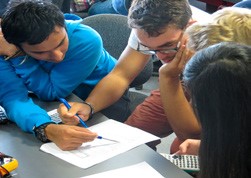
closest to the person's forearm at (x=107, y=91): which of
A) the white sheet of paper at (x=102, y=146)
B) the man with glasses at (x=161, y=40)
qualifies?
the man with glasses at (x=161, y=40)

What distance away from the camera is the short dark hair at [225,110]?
2.21 ft

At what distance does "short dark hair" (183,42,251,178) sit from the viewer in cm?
67

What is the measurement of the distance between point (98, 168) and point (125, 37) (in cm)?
94

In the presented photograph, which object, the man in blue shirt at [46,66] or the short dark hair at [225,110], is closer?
the short dark hair at [225,110]

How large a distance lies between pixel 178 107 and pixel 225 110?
0.76 metres

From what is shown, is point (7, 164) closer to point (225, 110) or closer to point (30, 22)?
point (30, 22)

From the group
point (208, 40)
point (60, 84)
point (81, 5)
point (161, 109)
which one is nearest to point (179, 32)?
point (208, 40)

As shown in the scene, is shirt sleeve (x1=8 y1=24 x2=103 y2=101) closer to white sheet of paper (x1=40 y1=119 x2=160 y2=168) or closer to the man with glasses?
the man with glasses

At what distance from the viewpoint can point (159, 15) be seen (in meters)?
1.38

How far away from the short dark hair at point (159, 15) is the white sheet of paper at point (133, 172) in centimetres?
49

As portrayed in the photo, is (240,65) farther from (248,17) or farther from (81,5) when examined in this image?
(81,5)

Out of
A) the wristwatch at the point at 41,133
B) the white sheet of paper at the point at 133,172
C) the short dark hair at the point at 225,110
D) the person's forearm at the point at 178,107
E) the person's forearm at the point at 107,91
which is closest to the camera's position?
the short dark hair at the point at 225,110

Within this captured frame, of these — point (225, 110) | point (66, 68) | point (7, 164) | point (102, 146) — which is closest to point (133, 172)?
point (102, 146)

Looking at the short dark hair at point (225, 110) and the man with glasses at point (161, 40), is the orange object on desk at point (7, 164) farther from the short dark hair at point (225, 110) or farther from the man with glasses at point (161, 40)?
the short dark hair at point (225, 110)
